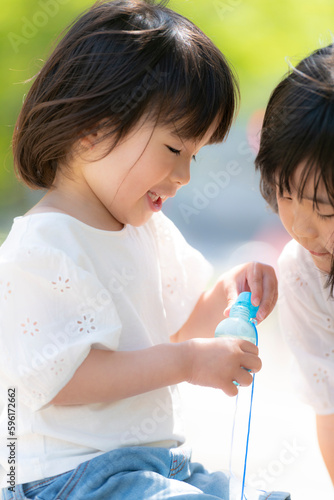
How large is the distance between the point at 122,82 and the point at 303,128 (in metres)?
0.27

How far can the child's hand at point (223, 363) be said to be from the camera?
84 centimetres

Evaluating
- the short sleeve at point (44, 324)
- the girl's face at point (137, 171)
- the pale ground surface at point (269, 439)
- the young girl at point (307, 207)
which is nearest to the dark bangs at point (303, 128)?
the young girl at point (307, 207)

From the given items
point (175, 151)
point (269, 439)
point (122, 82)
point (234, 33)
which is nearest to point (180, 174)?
point (175, 151)

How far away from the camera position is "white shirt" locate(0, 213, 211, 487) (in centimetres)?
80

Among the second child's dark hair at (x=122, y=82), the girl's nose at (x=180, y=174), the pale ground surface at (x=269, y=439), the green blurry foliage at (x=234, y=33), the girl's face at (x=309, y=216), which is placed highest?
the green blurry foliage at (x=234, y=33)

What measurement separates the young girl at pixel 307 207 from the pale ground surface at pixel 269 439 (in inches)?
6.2

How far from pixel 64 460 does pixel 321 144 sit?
56 centimetres

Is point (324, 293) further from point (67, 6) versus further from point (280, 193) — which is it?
point (67, 6)

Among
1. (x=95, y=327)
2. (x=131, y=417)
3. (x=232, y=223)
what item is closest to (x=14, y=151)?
(x=95, y=327)

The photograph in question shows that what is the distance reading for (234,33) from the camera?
3.38m

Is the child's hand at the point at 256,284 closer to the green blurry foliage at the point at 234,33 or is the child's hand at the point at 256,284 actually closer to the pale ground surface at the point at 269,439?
the pale ground surface at the point at 269,439

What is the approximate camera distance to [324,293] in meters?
1.08

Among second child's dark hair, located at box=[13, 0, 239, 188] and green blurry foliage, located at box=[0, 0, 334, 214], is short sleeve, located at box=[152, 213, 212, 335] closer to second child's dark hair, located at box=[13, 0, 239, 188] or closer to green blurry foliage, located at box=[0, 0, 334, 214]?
second child's dark hair, located at box=[13, 0, 239, 188]

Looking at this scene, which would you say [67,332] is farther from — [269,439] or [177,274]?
[269,439]
